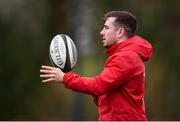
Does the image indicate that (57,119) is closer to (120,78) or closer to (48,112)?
(48,112)

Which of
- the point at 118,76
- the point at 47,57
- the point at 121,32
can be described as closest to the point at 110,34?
the point at 121,32

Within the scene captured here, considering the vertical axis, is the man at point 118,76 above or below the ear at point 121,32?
below

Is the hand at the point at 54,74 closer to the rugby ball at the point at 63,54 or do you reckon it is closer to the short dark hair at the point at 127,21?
the rugby ball at the point at 63,54

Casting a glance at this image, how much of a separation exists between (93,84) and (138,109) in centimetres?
57

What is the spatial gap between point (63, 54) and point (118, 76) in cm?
97

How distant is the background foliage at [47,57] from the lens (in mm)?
18688

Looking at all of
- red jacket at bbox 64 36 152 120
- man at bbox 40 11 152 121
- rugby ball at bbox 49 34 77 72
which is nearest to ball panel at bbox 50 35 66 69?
rugby ball at bbox 49 34 77 72

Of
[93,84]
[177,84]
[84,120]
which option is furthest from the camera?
[177,84]

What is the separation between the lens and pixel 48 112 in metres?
19.4

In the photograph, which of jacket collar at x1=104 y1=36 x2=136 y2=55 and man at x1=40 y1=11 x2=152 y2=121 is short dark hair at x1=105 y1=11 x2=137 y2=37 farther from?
jacket collar at x1=104 y1=36 x2=136 y2=55

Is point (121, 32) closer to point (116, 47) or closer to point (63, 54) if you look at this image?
point (116, 47)

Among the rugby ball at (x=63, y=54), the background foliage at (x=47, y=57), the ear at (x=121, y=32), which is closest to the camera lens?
the ear at (x=121, y=32)

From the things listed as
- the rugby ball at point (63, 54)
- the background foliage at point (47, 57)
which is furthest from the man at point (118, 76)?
the background foliage at point (47, 57)

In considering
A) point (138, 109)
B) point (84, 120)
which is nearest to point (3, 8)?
point (84, 120)
